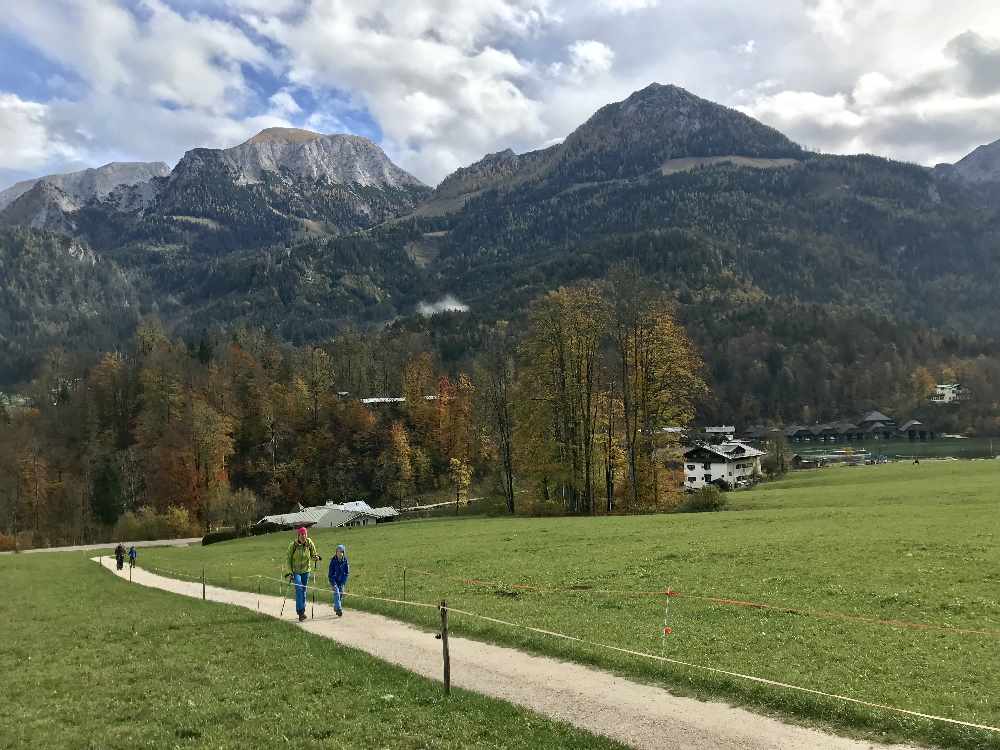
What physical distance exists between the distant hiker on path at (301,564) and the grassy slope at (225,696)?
3.56 feet

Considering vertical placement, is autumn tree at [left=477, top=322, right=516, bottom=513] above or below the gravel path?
above

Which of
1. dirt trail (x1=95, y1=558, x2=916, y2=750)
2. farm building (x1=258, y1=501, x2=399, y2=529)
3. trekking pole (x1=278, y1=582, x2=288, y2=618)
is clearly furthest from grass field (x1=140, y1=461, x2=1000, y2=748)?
farm building (x1=258, y1=501, x2=399, y2=529)

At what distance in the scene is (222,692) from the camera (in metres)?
15.0

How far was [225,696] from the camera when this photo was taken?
14.8 metres

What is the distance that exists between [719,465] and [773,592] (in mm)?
93289

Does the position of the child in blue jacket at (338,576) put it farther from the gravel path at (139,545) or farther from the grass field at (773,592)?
the gravel path at (139,545)

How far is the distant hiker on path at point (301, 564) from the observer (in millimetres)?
22922

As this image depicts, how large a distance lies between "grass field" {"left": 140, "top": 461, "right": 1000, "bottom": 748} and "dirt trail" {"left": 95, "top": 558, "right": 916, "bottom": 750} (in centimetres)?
63

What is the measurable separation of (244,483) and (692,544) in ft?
340

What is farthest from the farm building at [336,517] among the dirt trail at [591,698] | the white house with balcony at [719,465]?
the dirt trail at [591,698]

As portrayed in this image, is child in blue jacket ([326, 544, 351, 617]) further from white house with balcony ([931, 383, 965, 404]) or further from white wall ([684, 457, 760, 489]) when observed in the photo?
white house with balcony ([931, 383, 965, 404])

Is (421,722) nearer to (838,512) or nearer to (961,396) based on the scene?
(838,512)

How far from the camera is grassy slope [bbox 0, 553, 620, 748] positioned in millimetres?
12164

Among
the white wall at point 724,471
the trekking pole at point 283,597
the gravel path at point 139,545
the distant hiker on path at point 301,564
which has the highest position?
the distant hiker on path at point 301,564
